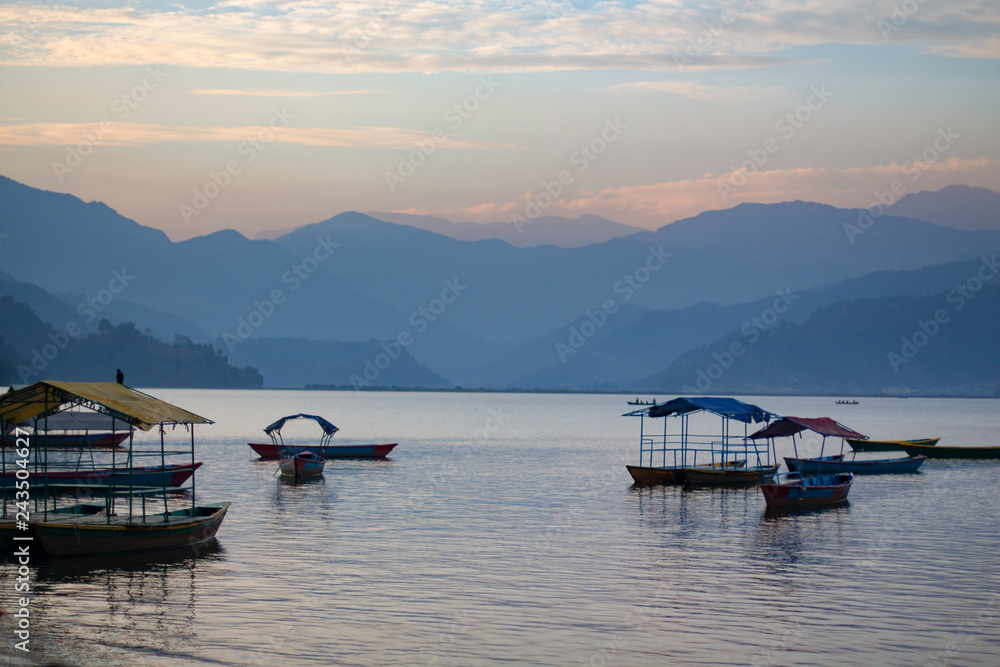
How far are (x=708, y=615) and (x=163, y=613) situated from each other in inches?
561

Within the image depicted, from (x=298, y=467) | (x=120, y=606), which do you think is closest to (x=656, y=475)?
(x=298, y=467)

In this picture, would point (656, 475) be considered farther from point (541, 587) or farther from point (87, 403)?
point (87, 403)

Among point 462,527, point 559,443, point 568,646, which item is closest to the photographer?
point 568,646

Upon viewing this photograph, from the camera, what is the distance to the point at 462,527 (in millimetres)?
41094

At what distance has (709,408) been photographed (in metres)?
53.6

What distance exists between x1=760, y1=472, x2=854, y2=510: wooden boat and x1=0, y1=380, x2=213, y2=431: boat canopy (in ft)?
94.9

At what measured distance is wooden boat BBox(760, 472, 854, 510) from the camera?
47.6 m

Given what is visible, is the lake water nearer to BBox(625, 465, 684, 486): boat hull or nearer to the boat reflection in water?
the boat reflection in water

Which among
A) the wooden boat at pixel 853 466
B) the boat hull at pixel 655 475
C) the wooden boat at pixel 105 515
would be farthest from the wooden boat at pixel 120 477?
the wooden boat at pixel 853 466

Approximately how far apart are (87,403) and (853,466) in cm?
5597

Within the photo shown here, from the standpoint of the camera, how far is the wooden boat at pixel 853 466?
6738 centimetres

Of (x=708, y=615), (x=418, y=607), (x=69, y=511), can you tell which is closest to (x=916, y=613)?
(x=708, y=615)

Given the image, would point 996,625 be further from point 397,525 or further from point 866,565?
point 397,525

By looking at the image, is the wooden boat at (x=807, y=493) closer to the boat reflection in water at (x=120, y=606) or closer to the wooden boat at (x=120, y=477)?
the boat reflection in water at (x=120, y=606)
